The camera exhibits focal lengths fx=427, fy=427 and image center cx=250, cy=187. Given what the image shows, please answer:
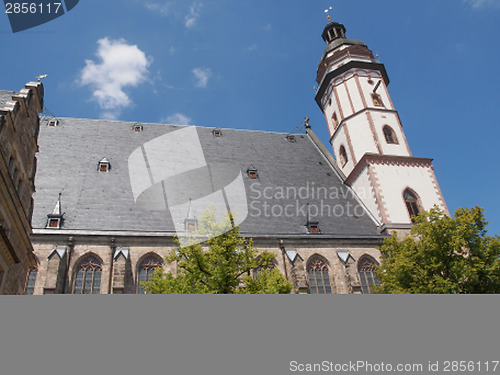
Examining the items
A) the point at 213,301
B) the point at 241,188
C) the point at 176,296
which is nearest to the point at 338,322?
the point at 213,301

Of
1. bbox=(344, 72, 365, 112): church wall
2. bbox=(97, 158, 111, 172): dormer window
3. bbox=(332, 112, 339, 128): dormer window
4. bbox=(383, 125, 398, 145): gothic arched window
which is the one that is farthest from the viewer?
bbox=(332, 112, 339, 128): dormer window

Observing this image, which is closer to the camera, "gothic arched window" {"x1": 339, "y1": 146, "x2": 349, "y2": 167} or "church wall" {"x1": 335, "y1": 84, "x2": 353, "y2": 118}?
"gothic arched window" {"x1": 339, "y1": 146, "x2": 349, "y2": 167}

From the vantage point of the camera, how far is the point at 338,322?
3.46 m

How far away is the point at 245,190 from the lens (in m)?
20.6

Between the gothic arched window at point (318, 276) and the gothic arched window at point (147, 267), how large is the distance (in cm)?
608

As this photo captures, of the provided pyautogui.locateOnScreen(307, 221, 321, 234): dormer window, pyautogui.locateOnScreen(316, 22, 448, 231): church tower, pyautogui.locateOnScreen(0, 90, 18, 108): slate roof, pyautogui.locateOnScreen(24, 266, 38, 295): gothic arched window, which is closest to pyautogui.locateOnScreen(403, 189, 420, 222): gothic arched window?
pyautogui.locateOnScreen(316, 22, 448, 231): church tower

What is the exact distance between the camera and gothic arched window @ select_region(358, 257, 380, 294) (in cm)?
1740

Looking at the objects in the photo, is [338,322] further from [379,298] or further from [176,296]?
[176,296]

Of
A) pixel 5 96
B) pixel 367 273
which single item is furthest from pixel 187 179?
pixel 5 96

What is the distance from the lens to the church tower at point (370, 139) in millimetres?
21000

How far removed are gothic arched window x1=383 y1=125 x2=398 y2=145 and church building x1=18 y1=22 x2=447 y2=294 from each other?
3.0 inches

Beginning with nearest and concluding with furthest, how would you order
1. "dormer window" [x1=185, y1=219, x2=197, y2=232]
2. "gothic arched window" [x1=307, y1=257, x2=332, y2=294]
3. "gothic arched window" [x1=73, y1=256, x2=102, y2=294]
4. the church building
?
1. "gothic arched window" [x1=73, y1=256, x2=102, y2=294]
2. the church building
3. "dormer window" [x1=185, y1=219, x2=197, y2=232]
4. "gothic arched window" [x1=307, y1=257, x2=332, y2=294]

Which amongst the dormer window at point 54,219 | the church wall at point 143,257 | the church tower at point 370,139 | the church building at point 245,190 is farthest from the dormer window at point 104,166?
the church tower at point 370,139

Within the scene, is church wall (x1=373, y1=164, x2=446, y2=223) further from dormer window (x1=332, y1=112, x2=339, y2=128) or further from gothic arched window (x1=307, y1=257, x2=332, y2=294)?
dormer window (x1=332, y1=112, x2=339, y2=128)
